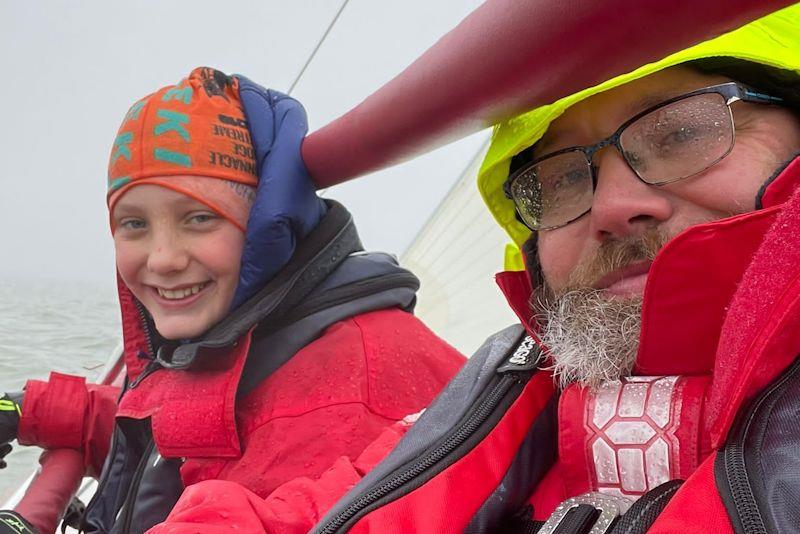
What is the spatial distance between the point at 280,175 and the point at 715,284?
31.1 inches

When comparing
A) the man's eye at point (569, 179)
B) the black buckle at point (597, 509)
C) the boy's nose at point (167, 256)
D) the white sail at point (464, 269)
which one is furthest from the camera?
the white sail at point (464, 269)

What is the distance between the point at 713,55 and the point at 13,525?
120 cm

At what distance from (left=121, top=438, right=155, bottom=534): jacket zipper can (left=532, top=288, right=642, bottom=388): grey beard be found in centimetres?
79

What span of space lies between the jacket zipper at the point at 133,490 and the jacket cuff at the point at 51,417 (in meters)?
0.34

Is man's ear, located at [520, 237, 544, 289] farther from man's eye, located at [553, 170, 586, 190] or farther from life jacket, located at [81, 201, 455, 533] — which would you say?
life jacket, located at [81, 201, 455, 533]

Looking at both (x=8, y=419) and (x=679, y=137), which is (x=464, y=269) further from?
(x=679, y=137)

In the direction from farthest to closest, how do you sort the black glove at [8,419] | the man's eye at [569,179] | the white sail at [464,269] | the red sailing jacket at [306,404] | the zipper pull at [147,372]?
the white sail at [464,269], the black glove at [8,419], the zipper pull at [147,372], the red sailing jacket at [306,404], the man's eye at [569,179]

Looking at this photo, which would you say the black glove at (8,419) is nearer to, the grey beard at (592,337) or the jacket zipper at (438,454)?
the jacket zipper at (438,454)

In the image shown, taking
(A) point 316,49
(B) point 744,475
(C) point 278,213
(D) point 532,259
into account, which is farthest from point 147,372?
(A) point 316,49

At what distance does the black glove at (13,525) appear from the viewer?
116 cm

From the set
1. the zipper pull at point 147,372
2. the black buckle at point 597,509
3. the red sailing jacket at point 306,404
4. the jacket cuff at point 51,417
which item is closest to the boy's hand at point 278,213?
the red sailing jacket at point 306,404

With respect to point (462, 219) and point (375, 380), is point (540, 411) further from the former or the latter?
point (462, 219)

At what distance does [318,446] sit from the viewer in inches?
40.0

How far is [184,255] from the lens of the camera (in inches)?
49.4
